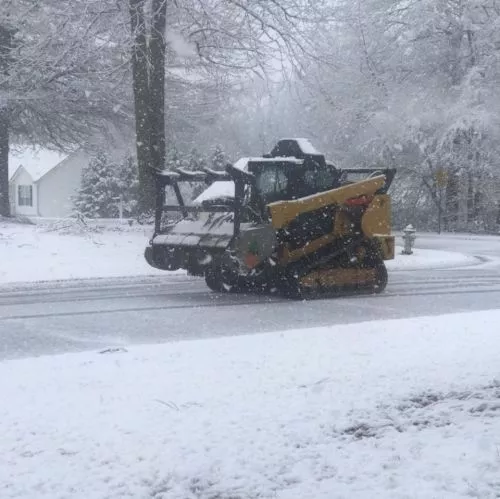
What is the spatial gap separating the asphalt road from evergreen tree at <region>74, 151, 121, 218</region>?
30855mm

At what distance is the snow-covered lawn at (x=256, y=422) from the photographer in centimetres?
452

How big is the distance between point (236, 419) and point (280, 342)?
2518 mm

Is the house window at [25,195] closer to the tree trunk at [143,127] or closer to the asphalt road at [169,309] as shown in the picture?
the tree trunk at [143,127]

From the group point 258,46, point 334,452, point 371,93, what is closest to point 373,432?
point 334,452

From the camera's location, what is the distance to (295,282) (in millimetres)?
12133

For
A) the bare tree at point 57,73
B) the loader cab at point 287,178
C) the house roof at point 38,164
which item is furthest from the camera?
the house roof at point 38,164

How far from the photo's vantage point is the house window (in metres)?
55.8

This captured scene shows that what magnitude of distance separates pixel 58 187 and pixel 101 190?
10164 mm

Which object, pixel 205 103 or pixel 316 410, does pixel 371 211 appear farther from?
pixel 205 103

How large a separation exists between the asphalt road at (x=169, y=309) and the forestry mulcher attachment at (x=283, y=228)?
16.6 inches

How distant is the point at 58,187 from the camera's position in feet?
180

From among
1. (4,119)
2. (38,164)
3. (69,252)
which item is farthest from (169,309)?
(38,164)

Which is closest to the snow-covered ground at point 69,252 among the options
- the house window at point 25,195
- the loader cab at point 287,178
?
the loader cab at point 287,178

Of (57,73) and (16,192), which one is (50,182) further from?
(57,73)
